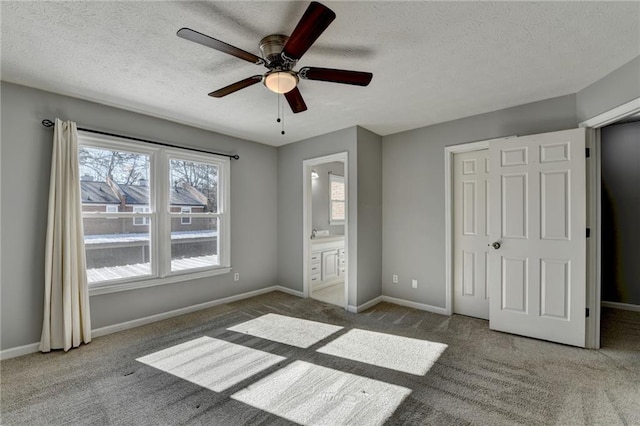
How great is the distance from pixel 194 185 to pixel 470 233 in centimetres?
381

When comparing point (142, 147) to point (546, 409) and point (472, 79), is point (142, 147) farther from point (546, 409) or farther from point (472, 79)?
point (546, 409)

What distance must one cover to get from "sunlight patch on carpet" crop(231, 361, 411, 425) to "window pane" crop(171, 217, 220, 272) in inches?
88.1

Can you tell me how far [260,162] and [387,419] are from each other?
3.98 meters

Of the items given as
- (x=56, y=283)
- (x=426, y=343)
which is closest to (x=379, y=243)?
(x=426, y=343)

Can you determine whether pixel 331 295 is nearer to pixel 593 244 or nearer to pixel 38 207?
pixel 593 244

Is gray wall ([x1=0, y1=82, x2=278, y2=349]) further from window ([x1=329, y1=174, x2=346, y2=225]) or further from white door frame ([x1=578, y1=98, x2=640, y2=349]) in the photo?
white door frame ([x1=578, y1=98, x2=640, y2=349])

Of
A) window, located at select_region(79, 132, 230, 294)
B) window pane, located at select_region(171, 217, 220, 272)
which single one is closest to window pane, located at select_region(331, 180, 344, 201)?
window, located at select_region(79, 132, 230, 294)

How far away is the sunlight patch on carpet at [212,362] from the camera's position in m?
2.29

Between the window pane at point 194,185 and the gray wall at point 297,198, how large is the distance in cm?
118

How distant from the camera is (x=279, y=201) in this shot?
5.06 meters

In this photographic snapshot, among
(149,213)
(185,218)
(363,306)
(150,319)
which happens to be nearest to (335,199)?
(363,306)

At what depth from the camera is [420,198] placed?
3.98 metres

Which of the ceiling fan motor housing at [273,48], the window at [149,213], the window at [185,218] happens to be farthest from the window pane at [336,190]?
the ceiling fan motor housing at [273,48]

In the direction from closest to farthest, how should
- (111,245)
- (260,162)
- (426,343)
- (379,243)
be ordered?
(426,343)
(111,245)
(379,243)
(260,162)
